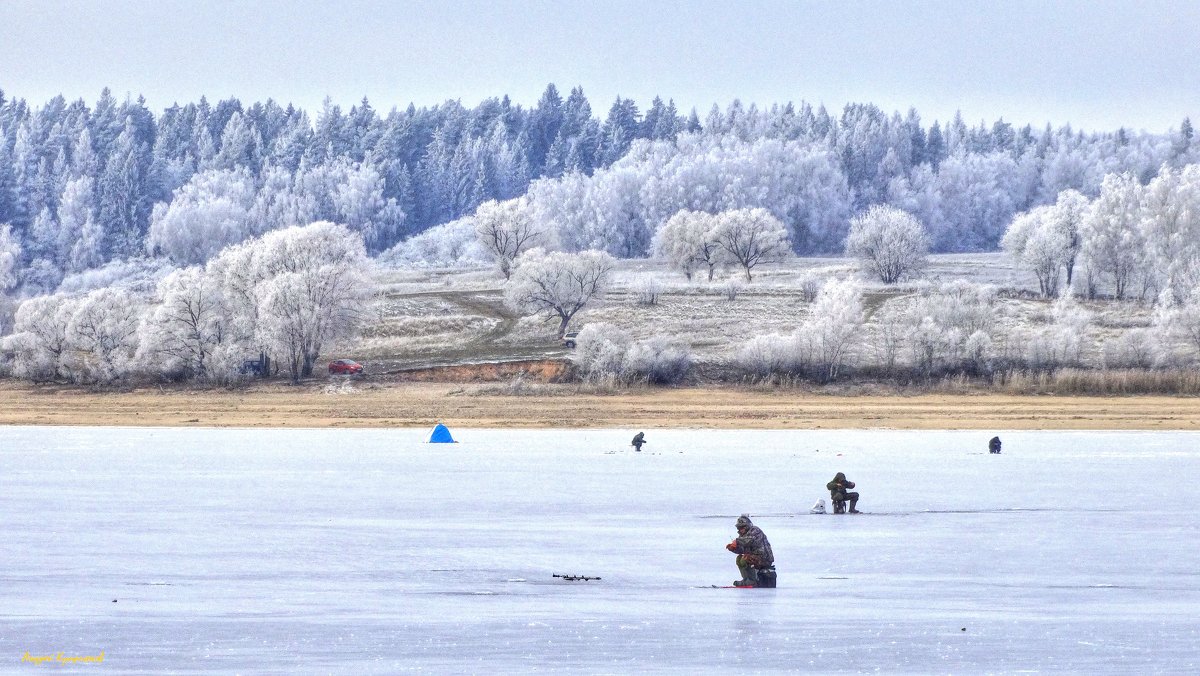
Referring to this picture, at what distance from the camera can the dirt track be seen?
2210 inches

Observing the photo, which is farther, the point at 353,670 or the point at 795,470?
the point at 795,470

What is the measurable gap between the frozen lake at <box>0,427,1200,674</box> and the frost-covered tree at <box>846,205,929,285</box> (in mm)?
73047

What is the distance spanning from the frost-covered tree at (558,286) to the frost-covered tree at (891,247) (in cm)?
2983

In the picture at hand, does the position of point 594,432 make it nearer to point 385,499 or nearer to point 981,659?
point 385,499

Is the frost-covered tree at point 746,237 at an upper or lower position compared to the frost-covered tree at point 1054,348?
upper

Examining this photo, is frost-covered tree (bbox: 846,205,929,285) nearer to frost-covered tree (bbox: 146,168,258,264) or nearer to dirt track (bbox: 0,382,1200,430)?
dirt track (bbox: 0,382,1200,430)

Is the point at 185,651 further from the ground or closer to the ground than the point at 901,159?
closer to the ground

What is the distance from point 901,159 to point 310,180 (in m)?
75.9

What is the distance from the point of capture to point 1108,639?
15672mm

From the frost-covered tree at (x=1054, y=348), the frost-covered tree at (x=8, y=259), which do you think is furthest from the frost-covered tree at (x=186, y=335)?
the frost-covered tree at (x=8, y=259)

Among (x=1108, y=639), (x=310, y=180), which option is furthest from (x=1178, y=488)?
(x=310, y=180)

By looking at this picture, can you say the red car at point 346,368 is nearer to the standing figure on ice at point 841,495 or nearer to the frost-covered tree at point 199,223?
the standing figure on ice at point 841,495

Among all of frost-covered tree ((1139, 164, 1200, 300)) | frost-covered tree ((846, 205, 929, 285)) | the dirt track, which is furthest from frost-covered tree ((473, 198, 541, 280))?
the dirt track

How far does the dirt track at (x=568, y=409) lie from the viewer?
56125 millimetres
